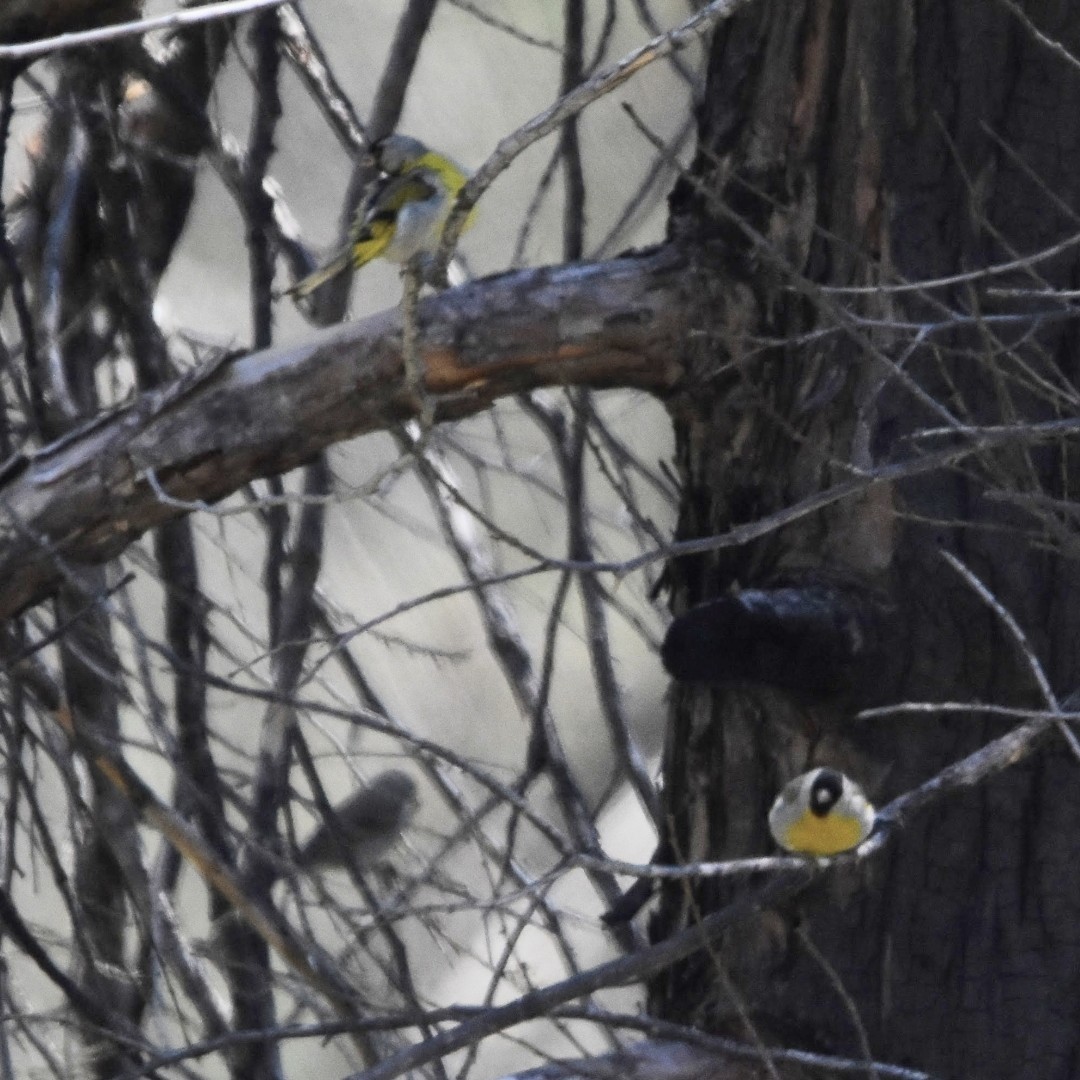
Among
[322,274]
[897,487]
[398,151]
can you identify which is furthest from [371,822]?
[897,487]

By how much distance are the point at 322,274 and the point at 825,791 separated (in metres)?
0.85

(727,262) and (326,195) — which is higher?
(326,195)

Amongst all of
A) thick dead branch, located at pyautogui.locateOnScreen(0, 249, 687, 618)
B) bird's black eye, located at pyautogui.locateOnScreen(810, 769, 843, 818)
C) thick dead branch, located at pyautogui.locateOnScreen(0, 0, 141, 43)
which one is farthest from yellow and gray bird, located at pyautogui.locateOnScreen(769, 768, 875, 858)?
thick dead branch, located at pyautogui.locateOnScreen(0, 0, 141, 43)

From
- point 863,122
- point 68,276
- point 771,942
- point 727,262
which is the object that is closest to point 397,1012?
point 771,942

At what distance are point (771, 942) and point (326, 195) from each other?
369 centimetres

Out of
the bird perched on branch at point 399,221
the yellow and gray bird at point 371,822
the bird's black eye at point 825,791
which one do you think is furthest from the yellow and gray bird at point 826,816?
the yellow and gray bird at point 371,822

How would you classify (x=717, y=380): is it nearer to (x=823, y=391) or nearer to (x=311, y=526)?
(x=823, y=391)

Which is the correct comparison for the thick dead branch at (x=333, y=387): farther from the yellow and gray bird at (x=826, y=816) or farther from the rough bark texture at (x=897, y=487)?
the yellow and gray bird at (x=826, y=816)

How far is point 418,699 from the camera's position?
5.58m

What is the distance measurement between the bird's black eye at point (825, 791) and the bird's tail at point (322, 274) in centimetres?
79

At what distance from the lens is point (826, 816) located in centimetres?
156

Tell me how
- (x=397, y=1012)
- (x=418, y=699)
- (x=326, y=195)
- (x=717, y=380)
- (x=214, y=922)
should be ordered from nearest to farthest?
(x=397, y=1012) → (x=717, y=380) → (x=214, y=922) → (x=326, y=195) → (x=418, y=699)

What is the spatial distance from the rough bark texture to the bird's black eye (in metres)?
0.15

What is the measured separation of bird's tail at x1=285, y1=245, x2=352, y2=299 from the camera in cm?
199
